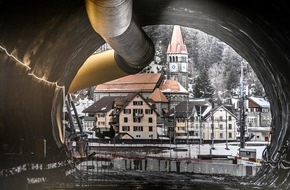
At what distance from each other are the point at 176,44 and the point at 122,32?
4.97 ft

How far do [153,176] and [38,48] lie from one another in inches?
108

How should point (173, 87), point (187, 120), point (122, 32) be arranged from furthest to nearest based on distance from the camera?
point (187, 120) → point (173, 87) → point (122, 32)

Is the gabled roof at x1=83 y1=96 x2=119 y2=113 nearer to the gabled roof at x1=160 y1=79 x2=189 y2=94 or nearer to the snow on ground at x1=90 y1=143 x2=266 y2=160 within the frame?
the snow on ground at x1=90 y1=143 x2=266 y2=160

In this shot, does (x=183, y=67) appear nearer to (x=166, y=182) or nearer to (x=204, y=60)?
(x=204, y=60)

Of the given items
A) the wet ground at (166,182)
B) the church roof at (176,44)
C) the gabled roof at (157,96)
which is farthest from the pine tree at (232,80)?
the wet ground at (166,182)

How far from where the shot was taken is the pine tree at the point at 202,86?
8.63 meters

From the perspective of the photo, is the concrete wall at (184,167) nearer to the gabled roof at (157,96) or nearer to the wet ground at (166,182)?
the wet ground at (166,182)

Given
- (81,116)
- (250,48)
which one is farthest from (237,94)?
Answer: (81,116)

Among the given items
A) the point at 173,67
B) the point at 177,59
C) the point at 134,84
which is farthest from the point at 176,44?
the point at 134,84

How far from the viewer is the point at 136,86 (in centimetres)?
863

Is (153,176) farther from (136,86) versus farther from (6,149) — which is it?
(6,149)

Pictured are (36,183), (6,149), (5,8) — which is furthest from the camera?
(36,183)

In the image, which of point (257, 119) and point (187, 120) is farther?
point (187, 120)

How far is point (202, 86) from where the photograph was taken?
28.5 ft
